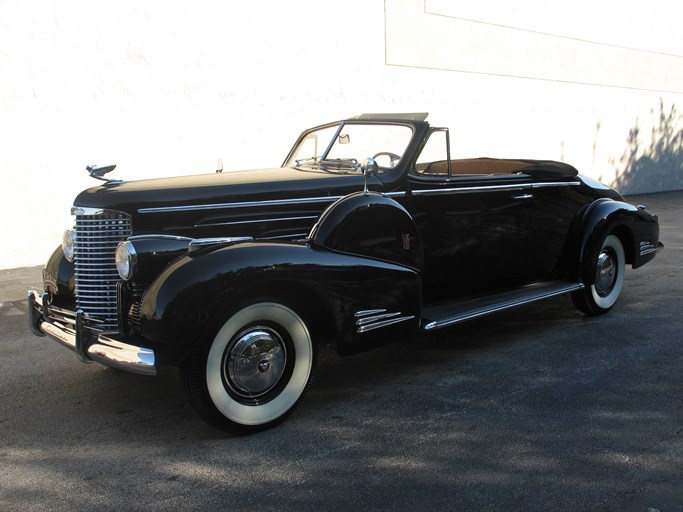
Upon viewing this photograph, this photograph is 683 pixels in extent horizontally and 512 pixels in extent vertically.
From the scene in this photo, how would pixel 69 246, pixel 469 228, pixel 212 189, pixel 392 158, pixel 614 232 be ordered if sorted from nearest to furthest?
pixel 212 189, pixel 69 246, pixel 392 158, pixel 469 228, pixel 614 232

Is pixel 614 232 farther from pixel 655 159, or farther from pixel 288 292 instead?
pixel 655 159

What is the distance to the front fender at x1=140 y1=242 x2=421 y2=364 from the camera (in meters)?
3.34

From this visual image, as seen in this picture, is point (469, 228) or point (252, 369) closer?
point (252, 369)

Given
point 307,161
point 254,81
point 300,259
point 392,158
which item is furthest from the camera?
point 254,81

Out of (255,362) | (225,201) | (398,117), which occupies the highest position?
(398,117)

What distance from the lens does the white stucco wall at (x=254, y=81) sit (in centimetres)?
855

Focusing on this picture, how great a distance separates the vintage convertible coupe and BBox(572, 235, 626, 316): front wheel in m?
0.04

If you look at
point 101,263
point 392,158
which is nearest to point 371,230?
point 392,158

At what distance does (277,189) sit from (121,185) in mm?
937

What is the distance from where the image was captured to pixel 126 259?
3.58 m

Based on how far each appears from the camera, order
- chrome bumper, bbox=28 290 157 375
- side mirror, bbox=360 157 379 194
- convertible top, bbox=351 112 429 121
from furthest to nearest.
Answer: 1. convertible top, bbox=351 112 429 121
2. side mirror, bbox=360 157 379 194
3. chrome bumper, bbox=28 290 157 375

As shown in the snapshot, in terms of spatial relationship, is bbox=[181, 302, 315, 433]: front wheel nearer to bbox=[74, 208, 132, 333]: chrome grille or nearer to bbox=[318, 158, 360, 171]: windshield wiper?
bbox=[74, 208, 132, 333]: chrome grille

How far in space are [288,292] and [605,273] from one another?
10.7ft

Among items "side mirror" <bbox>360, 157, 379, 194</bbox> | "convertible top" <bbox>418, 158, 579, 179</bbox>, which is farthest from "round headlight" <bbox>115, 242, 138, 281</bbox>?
"convertible top" <bbox>418, 158, 579, 179</bbox>
